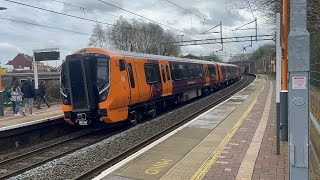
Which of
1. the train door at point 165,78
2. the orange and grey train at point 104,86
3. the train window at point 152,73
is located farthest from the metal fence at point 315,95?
the train door at point 165,78

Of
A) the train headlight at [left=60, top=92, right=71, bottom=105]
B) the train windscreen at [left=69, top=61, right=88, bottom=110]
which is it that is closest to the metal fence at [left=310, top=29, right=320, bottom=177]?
the train windscreen at [left=69, top=61, right=88, bottom=110]

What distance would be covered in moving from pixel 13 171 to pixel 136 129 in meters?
4.83

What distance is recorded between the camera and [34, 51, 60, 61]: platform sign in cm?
2820

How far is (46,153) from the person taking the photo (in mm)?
9398

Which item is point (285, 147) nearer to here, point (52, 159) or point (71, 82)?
point (52, 159)

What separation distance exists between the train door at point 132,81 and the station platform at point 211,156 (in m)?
2.34

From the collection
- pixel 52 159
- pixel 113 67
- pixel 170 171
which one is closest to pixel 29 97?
pixel 113 67

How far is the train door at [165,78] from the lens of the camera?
15191mm

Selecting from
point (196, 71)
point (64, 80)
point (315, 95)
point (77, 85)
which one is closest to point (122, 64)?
point (77, 85)

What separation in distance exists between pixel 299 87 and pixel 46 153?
25.4ft

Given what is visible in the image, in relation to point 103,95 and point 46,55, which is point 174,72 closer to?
point 103,95

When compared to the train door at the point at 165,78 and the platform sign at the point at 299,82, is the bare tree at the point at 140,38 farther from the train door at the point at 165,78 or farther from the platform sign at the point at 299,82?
the platform sign at the point at 299,82

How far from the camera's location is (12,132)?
10.5 metres

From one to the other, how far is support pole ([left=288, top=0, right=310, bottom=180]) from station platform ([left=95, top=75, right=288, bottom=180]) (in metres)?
2.14
